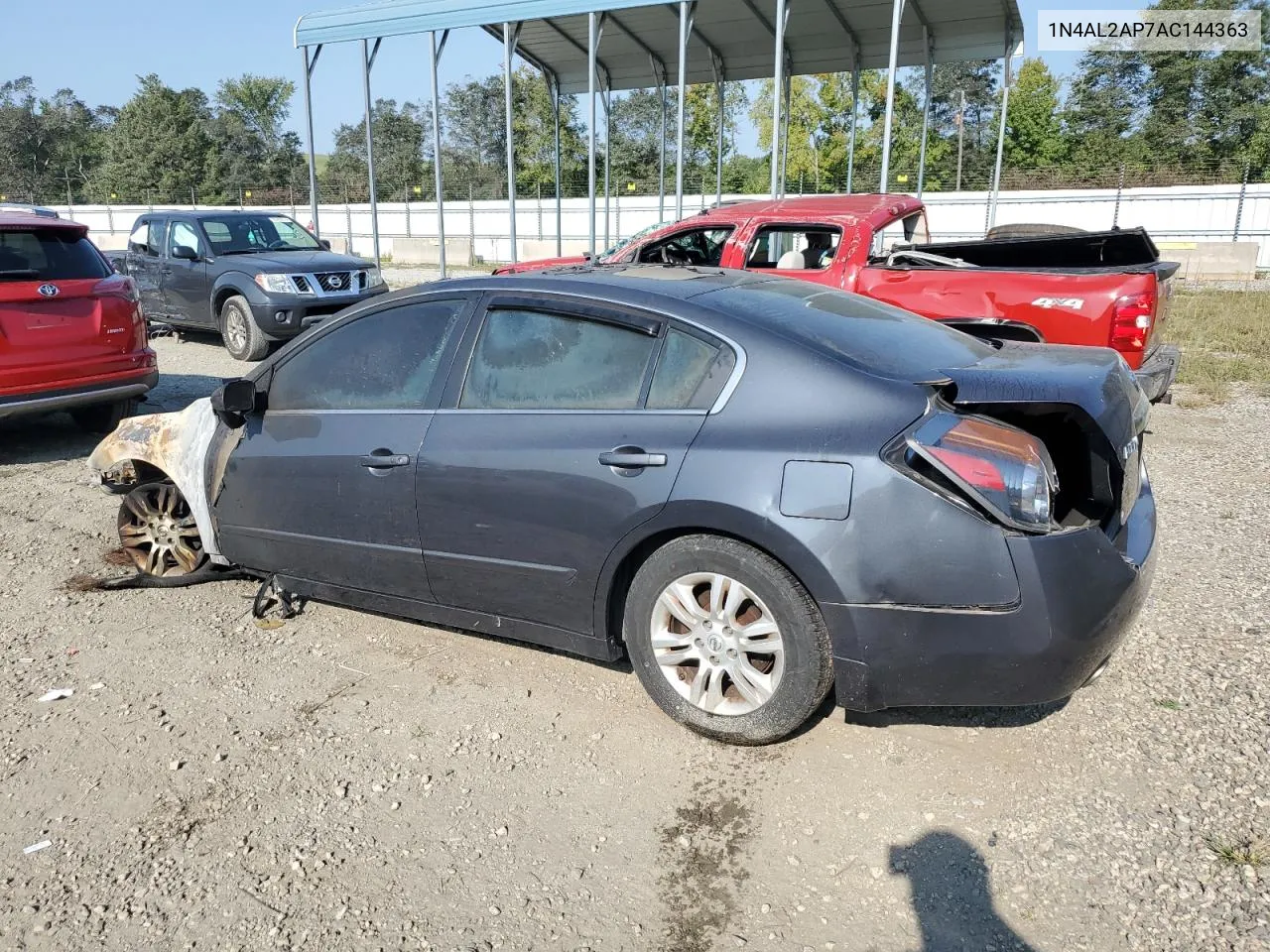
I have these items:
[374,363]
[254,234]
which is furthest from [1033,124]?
[374,363]

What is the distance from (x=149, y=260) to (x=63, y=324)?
236 inches

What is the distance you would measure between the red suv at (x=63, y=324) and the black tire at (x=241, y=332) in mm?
3478

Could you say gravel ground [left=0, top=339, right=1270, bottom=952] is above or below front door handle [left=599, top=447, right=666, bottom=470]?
below

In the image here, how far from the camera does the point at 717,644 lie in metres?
3.02

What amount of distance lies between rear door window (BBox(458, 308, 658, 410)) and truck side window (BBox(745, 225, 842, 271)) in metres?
4.48

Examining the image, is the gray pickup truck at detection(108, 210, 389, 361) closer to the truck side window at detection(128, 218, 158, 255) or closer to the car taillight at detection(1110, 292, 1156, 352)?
the truck side window at detection(128, 218, 158, 255)

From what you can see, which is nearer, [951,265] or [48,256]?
[48,256]

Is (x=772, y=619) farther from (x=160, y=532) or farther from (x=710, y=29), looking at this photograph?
(x=710, y=29)

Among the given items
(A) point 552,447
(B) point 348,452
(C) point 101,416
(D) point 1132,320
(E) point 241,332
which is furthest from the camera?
(E) point 241,332

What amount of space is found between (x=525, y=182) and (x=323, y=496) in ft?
178

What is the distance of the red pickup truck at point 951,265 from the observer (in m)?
6.00

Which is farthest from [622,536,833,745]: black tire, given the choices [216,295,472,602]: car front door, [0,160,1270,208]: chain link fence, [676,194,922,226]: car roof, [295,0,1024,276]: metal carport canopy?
[0,160,1270,208]: chain link fence

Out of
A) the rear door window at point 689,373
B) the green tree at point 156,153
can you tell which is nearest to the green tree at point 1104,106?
the rear door window at point 689,373

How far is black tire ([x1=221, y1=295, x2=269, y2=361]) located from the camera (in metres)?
10.8
